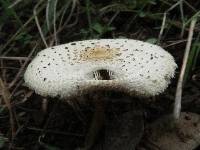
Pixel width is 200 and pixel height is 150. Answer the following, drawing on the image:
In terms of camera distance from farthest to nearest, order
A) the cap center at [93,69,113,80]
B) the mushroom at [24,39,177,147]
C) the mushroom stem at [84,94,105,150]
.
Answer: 1. the mushroom stem at [84,94,105,150]
2. the cap center at [93,69,113,80]
3. the mushroom at [24,39,177,147]

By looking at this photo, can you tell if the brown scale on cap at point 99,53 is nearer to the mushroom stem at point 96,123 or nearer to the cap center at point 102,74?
the cap center at point 102,74

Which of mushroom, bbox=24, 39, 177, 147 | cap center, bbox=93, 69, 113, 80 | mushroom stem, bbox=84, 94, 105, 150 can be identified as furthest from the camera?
mushroom stem, bbox=84, 94, 105, 150

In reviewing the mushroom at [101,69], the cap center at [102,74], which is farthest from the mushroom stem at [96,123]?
the cap center at [102,74]

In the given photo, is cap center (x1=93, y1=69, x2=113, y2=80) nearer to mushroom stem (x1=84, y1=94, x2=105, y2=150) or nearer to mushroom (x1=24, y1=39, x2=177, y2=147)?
mushroom (x1=24, y1=39, x2=177, y2=147)

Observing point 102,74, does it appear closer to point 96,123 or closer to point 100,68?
point 100,68

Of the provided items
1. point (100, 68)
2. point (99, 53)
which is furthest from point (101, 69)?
point (99, 53)

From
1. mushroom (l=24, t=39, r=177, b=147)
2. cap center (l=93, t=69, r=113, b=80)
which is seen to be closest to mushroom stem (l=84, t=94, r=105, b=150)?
mushroom (l=24, t=39, r=177, b=147)
